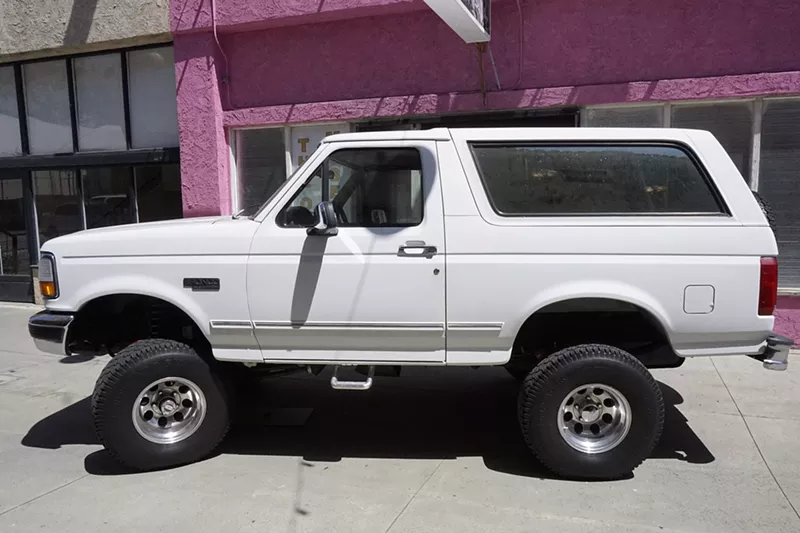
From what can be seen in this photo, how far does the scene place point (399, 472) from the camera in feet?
Result: 13.6

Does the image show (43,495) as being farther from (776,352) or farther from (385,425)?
(776,352)

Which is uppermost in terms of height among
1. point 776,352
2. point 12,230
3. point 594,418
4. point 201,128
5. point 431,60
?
point 431,60

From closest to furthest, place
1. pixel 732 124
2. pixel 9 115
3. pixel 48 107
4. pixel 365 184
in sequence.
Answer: pixel 365 184 → pixel 732 124 → pixel 48 107 → pixel 9 115

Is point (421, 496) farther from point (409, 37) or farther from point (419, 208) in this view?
point (409, 37)

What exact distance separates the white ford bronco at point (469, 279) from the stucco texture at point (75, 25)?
19.8ft

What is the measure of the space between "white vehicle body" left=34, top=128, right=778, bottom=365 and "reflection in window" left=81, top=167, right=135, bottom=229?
6256mm

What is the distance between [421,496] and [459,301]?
49.1 inches

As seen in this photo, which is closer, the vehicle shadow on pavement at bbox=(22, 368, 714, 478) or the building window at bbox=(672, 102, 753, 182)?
the vehicle shadow on pavement at bbox=(22, 368, 714, 478)

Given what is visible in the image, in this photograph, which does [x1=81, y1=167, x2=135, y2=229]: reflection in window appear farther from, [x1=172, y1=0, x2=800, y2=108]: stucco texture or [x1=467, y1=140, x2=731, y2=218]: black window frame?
[x1=467, y1=140, x2=731, y2=218]: black window frame

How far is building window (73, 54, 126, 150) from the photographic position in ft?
32.6

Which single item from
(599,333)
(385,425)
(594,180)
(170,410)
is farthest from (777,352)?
(170,410)

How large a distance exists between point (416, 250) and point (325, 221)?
0.62 m

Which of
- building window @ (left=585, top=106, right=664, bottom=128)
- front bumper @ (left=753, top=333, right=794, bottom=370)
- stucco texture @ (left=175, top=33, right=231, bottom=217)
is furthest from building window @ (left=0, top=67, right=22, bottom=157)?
front bumper @ (left=753, top=333, right=794, bottom=370)

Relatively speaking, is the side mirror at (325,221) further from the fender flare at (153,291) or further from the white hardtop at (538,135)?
the fender flare at (153,291)
